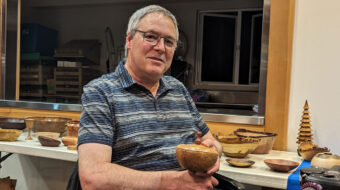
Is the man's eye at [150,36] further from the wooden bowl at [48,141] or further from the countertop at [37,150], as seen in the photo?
the wooden bowl at [48,141]

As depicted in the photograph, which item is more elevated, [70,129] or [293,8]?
[293,8]

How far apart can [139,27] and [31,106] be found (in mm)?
1756

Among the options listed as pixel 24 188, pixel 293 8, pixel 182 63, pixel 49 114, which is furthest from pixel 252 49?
pixel 24 188

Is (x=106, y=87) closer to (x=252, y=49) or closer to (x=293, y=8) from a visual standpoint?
(x=293, y=8)

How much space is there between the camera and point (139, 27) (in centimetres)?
141

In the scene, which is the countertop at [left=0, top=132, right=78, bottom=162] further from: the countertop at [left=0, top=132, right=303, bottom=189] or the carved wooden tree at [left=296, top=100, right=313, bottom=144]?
the carved wooden tree at [left=296, top=100, right=313, bottom=144]

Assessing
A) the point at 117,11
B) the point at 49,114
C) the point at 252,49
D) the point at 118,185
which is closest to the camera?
the point at 118,185

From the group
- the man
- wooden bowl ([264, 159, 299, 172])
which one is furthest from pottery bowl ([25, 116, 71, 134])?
wooden bowl ([264, 159, 299, 172])

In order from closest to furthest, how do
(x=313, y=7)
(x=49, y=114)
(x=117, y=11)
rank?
(x=313, y=7), (x=49, y=114), (x=117, y=11)

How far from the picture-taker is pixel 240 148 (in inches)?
71.0

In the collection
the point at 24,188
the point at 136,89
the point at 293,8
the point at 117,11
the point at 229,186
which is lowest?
the point at 24,188

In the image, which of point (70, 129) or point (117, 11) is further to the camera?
point (117, 11)

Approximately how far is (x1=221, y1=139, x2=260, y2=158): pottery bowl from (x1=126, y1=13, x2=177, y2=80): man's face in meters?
0.63

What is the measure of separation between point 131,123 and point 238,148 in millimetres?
710
